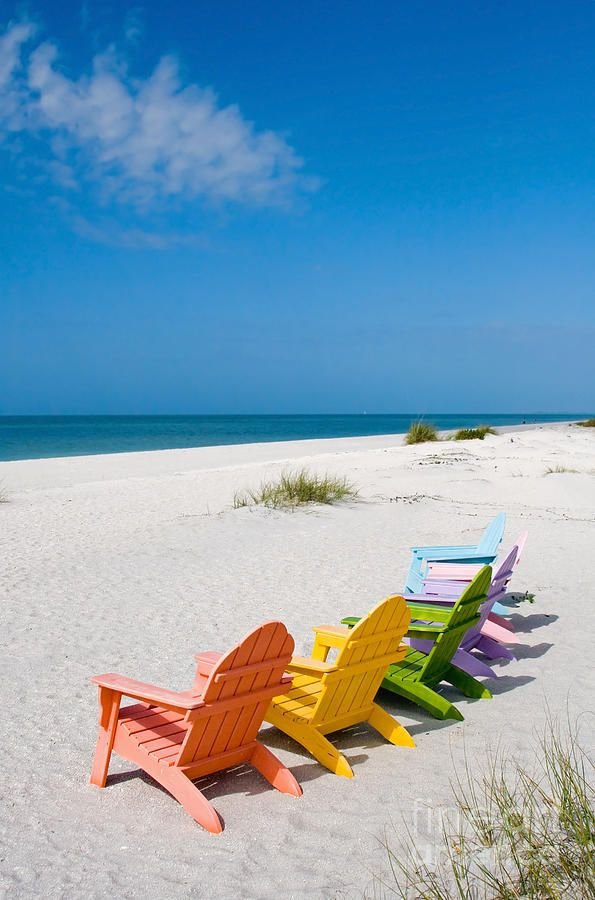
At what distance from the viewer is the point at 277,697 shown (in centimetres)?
448

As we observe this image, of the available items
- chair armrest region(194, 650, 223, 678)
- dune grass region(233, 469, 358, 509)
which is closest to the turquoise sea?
dune grass region(233, 469, 358, 509)

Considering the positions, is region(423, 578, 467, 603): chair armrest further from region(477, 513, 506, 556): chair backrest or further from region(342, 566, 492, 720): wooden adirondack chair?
region(477, 513, 506, 556): chair backrest

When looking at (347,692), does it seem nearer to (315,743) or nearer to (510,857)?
(315,743)

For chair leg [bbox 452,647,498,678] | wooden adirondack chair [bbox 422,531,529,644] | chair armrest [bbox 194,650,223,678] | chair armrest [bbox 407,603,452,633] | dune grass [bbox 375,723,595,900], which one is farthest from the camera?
wooden adirondack chair [bbox 422,531,529,644]

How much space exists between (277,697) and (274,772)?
57cm

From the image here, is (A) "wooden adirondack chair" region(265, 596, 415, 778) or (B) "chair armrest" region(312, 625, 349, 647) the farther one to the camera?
(B) "chair armrest" region(312, 625, 349, 647)

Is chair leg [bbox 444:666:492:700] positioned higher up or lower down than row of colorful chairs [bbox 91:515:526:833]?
lower down

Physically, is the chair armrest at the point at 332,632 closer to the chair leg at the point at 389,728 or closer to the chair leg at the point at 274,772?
the chair leg at the point at 389,728

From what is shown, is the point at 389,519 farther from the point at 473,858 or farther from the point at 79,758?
the point at 473,858

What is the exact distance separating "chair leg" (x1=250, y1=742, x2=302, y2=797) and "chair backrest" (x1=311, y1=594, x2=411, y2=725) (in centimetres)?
34

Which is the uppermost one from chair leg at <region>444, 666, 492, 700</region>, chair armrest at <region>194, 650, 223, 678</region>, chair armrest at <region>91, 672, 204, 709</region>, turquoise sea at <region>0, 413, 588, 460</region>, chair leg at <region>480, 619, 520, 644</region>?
chair armrest at <region>194, 650, 223, 678</region>

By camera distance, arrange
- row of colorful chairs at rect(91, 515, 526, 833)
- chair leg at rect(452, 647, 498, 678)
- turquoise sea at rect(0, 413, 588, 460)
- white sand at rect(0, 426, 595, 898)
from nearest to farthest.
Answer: white sand at rect(0, 426, 595, 898) < row of colorful chairs at rect(91, 515, 526, 833) < chair leg at rect(452, 647, 498, 678) < turquoise sea at rect(0, 413, 588, 460)

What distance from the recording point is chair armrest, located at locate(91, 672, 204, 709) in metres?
3.56

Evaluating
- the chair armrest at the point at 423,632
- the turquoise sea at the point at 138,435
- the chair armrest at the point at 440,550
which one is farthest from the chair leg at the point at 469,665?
the turquoise sea at the point at 138,435
